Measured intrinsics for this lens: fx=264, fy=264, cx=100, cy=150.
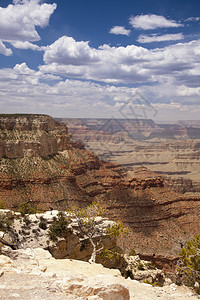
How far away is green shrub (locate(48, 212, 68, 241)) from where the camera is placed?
89.1 ft

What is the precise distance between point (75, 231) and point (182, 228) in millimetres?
38308

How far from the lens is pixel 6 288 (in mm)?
11172

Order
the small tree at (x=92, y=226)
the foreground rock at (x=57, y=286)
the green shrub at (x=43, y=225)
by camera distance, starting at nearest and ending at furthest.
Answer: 1. the foreground rock at (x=57, y=286)
2. the green shrub at (x=43, y=225)
3. the small tree at (x=92, y=226)

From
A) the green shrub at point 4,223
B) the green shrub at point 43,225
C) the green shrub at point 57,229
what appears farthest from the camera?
the green shrub at point 43,225

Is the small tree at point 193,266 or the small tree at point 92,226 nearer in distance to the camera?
the small tree at point 193,266

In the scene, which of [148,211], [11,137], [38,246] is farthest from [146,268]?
[11,137]

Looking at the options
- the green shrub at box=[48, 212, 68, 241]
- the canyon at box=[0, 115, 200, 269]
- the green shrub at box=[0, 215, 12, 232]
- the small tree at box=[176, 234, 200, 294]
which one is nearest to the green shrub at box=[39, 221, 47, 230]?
the green shrub at box=[48, 212, 68, 241]

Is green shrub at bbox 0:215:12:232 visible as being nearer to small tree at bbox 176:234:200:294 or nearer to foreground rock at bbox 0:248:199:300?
foreground rock at bbox 0:248:199:300

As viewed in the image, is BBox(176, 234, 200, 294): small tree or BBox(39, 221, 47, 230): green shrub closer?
BBox(176, 234, 200, 294): small tree

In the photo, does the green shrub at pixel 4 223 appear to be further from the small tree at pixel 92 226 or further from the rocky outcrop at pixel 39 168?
the rocky outcrop at pixel 39 168

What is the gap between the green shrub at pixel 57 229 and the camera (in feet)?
89.1

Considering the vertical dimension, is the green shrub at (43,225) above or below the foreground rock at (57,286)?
below

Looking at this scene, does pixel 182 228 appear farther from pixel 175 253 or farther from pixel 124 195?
pixel 124 195

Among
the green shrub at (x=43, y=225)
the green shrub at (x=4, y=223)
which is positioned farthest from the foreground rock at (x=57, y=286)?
the green shrub at (x=43, y=225)
